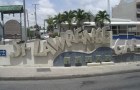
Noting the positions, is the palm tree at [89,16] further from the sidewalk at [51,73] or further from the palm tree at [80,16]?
the sidewalk at [51,73]

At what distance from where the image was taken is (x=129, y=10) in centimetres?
7238

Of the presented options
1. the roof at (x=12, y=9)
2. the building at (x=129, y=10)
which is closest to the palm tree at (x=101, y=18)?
the building at (x=129, y=10)

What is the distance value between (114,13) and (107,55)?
5322cm

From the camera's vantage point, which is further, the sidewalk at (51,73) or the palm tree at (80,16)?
the palm tree at (80,16)

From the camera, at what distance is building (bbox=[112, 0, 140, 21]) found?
229 ft

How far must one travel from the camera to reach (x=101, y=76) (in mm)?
22094

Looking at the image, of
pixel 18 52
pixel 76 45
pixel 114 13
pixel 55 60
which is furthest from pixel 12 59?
pixel 114 13

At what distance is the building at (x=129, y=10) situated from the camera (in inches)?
2749

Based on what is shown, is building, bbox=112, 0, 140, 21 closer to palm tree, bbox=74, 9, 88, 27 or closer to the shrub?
palm tree, bbox=74, 9, 88, 27

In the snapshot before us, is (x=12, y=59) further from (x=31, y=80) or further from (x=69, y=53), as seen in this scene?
(x=31, y=80)

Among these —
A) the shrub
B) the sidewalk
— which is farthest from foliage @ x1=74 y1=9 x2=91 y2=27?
the sidewalk

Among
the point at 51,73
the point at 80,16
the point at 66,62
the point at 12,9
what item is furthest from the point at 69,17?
the point at 51,73

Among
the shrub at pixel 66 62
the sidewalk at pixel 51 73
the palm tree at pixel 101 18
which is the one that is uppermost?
the palm tree at pixel 101 18

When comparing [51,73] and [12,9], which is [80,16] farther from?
[51,73]
